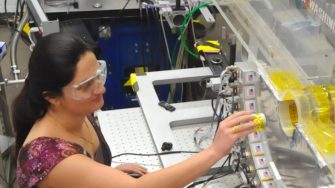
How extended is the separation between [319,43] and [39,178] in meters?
0.86

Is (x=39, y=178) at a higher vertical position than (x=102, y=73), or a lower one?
lower

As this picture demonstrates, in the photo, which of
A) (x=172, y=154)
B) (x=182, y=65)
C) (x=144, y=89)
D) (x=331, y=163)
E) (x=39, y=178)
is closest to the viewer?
(x=331, y=163)

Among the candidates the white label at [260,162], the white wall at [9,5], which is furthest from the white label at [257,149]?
the white wall at [9,5]

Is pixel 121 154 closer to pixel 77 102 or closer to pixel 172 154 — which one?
pixel 172 154

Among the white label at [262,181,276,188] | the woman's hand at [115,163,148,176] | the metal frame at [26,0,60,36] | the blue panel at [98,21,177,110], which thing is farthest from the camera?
the blue panel at [98,21,177,110]

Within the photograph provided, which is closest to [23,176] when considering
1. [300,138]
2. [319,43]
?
[300,138]

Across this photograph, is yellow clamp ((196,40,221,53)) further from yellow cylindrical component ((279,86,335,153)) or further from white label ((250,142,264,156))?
yellow cylindrical component ((279,86,335,153))

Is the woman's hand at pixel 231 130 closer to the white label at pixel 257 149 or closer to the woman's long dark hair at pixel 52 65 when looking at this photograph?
the white label at pixel 257 149

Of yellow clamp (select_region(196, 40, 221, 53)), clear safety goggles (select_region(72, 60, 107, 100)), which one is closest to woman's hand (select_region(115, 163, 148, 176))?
clear safety goggles (select_region(72, 60, 107, 100))

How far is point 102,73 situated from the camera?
55.7 inches

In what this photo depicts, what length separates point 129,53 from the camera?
297 centimetres

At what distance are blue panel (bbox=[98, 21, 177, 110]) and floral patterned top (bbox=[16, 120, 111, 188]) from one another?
1.57 metres

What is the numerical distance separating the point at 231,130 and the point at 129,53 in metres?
1.78

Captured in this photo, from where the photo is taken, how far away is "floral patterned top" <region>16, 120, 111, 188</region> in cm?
131
